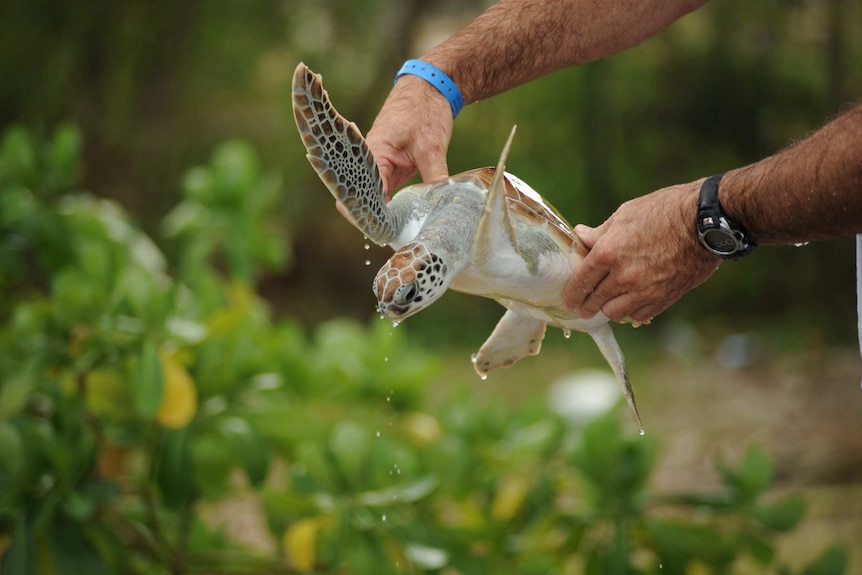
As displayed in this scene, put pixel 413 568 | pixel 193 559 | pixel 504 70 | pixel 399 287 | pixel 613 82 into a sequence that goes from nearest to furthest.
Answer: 1. pixel 399 287
2. pixel 504 70
3. pixel 413 568
4. pixel 193 559
5. pixel 613 82

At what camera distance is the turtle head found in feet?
2.17

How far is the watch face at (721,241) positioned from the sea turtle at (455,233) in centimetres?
12

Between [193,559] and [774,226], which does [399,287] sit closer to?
[774,226]

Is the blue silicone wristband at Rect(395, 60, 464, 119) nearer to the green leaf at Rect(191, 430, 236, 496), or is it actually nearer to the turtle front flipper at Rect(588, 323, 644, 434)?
the turtle front flipper at Rect(588, 323, 644, 434)

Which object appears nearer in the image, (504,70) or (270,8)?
(504,70)

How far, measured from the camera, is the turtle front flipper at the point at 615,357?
2.72 feet

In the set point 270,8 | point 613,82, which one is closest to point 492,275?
point 613,82

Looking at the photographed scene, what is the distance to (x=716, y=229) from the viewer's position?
762mm

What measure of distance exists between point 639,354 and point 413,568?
6.68ft

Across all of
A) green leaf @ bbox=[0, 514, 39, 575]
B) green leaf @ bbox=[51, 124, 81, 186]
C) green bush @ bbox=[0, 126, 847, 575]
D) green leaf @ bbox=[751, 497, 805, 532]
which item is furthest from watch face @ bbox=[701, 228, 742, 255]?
green leaf @ bbox=[51, 124, 81, 186]

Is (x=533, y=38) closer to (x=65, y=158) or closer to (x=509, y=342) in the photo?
(x=509, y=342)

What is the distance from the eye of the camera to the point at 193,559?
4.68ft

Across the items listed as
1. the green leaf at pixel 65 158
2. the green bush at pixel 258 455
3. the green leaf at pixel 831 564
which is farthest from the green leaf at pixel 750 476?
the green leaf at pixel 65 158

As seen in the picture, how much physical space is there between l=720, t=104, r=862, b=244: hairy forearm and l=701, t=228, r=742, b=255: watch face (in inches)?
0.6
